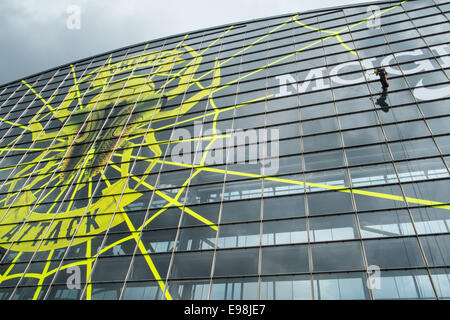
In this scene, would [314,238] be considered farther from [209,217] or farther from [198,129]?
[198,129]

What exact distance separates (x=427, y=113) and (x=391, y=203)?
7.50 meters

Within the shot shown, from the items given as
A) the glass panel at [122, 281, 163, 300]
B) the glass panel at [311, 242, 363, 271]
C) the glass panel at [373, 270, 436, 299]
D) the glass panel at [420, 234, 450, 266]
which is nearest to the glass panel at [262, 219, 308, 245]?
the glass panel at [311, 242, 363, 271]

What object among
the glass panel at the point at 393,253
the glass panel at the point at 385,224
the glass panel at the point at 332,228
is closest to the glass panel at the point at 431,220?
the glass panel at the point at 385,224

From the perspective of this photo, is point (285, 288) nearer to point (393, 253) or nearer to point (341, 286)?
point (341, 286)

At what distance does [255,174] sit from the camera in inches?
781

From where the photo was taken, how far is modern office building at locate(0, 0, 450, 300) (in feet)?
48.8

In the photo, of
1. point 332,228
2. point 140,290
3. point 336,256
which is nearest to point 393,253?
point 336,256

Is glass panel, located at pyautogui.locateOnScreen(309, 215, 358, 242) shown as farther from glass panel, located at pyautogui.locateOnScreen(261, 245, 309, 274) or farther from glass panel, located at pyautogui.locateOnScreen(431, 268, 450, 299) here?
glass panel, located at pyautogui.locateOnScreen(431, 268, 450, 299)

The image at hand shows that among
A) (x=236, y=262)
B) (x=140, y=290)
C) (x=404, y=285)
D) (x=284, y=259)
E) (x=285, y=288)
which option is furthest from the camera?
(x=140, y=290)

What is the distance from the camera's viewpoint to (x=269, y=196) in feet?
59.8

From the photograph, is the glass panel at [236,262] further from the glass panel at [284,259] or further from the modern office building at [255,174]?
the glass panel at [284,259]

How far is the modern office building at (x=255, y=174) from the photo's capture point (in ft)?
48.8

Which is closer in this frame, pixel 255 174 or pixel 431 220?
pixel 431 220

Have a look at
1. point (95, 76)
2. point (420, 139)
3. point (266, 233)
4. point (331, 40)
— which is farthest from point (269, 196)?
point (95, 76)
